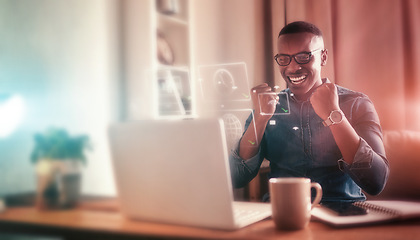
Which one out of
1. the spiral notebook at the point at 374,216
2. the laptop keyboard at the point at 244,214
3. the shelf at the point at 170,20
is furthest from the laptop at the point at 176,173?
the shelf at the point at 170,20

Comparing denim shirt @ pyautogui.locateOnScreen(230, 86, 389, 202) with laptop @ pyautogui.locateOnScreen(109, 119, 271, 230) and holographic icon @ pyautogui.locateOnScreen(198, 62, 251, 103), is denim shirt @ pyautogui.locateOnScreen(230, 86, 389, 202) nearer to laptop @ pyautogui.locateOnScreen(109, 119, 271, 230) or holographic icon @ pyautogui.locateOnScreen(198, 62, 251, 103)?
holographic icon @ pyautogui.locateOnScreen(198, 62, 251, 103)

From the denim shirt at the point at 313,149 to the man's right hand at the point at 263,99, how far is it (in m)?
0.22

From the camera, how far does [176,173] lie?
0.68 meters

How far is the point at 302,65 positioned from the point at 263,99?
33cm

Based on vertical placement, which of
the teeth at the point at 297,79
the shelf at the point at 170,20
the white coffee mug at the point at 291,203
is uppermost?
the shelf at the point at 170,20

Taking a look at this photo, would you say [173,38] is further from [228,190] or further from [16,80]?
[228,190]

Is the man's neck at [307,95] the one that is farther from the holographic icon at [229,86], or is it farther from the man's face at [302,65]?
the holographic icon at [229,86]

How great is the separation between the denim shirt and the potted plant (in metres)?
0.51

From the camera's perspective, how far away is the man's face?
1229 millimetres

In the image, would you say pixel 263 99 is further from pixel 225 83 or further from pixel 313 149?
pixel 313 149

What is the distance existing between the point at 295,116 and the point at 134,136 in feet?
2.55

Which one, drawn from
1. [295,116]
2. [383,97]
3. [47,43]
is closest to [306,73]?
[295,116]

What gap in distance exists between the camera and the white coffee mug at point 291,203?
2.14 ft

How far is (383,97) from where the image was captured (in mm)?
1732
